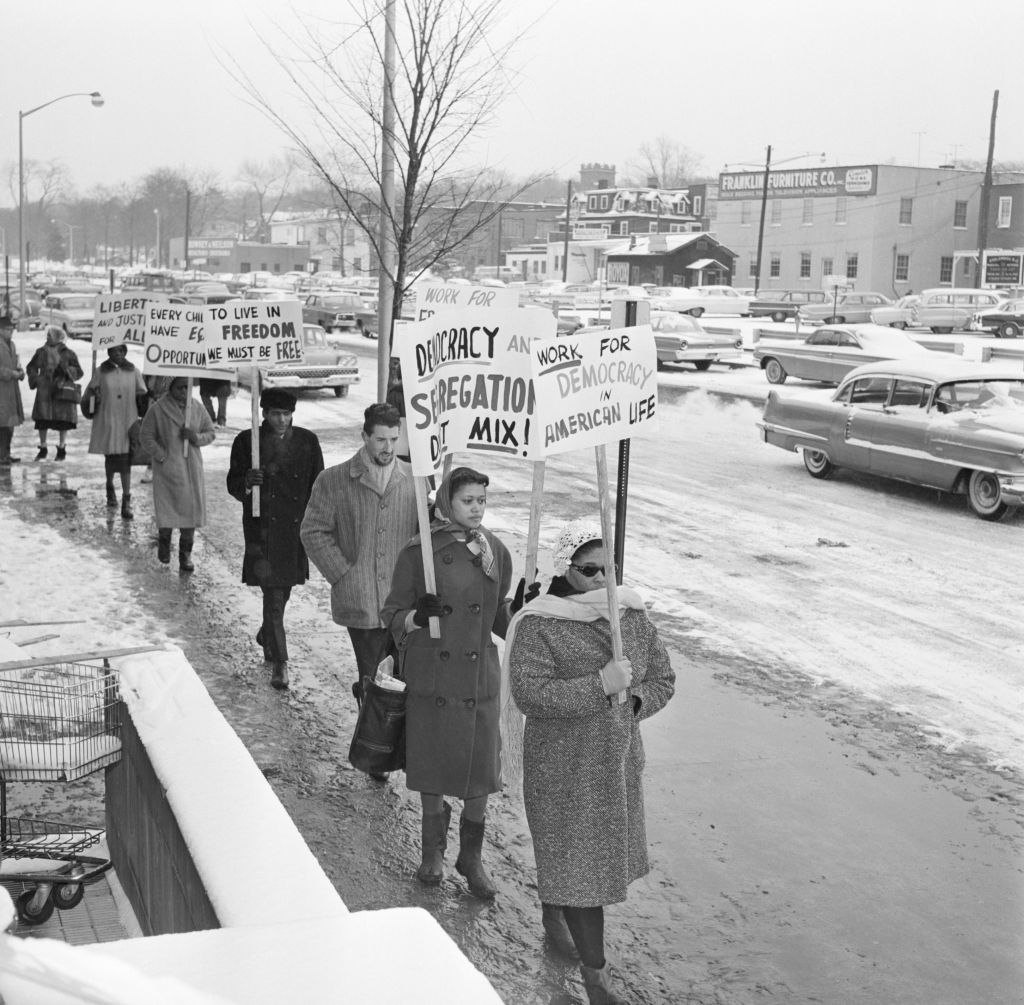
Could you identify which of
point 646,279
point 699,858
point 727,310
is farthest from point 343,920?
point 646,279

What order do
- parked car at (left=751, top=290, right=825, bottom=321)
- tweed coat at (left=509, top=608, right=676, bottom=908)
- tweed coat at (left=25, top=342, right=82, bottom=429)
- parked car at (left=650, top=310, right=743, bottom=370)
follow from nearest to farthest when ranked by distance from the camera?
tweed coat at (left=509, top=608, right=676, bottom=908)
tweed coat at (left=25, top=342, right=82, bottom=429)
parked car at (left=650, top=310, right=743, bottom=370)
parked car at (left=751, top=290, right=825, bottom=321)

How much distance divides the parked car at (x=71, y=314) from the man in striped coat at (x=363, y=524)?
34.1 metres

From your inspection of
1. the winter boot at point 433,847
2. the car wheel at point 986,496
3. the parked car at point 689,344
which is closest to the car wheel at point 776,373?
the parked car at point 689,344

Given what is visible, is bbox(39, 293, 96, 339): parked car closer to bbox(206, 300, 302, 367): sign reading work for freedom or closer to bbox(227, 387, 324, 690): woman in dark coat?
bbox(206, 300, 302, 367): sign reading work for freedom

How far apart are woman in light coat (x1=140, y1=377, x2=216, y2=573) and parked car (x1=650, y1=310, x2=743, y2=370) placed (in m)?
22.4

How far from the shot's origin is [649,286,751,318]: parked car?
60.3m

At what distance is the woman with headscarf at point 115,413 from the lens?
13773 millimetres

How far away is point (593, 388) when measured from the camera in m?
5.49

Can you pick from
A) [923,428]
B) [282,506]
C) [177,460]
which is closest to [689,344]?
[923,428]

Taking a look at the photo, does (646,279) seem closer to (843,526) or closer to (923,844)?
(843,526)

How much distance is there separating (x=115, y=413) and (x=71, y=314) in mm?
33015

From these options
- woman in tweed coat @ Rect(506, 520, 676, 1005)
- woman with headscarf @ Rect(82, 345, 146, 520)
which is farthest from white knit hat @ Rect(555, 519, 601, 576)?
woman with headscarf @ Rect(82, 345, 146, 520)

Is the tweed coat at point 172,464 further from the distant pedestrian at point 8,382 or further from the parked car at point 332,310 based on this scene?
the parked car at point 332,310

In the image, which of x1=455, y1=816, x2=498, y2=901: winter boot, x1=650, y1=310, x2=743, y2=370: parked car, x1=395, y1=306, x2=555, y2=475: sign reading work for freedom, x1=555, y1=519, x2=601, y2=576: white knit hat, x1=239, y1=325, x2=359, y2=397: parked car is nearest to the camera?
x1=555, y1=519, x2=601, y2=576: white knit hat
